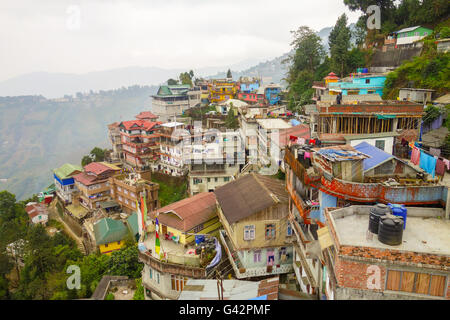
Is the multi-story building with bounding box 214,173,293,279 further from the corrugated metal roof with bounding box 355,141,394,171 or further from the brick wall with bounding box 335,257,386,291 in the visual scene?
the brick wall with bounding box 335,257,386,291

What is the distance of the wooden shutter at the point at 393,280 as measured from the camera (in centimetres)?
774

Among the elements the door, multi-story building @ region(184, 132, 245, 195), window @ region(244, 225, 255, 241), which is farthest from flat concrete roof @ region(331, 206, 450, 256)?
multi-story building @ region(184, 132, 245, 195)

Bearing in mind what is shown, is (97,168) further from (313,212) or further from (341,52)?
(313,212)

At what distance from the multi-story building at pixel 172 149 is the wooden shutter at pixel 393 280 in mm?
33135

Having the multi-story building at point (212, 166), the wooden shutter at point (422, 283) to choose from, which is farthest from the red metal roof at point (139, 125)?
the wooden shutter at point (422, 283)

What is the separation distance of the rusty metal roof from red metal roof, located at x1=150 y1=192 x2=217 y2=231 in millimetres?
1622

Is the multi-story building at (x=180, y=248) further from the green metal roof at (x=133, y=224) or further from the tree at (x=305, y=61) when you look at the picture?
the tree at (x=305, y=61)

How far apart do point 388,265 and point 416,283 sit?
2.56 feet

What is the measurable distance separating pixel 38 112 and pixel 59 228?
134 meters

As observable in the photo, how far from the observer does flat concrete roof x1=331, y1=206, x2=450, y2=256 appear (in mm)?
8141
